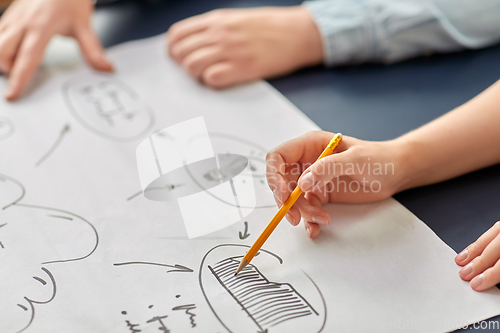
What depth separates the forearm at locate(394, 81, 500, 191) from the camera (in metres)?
0.38

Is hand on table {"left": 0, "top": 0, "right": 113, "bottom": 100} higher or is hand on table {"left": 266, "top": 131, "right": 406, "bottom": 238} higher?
hand on table {"left": 0, "top": 0, "right": 113, "bottom": 100}

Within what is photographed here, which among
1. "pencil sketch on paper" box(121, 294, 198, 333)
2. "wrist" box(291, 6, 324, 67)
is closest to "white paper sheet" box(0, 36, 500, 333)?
"pencil sketch on paper" box(121, 294, 198, 333)

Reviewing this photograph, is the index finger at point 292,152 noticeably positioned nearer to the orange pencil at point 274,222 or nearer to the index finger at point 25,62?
the orange pencil at point 274,222

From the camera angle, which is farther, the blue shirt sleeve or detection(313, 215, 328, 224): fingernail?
the blue shirt sleeve

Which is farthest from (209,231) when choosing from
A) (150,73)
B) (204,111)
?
(150,73)

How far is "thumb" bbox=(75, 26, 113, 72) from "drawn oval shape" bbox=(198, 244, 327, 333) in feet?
1.11

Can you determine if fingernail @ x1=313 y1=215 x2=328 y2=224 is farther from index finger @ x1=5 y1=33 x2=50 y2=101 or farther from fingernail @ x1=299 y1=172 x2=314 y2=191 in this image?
index finger @ x1=5 y1=33 x2=50 y2=101

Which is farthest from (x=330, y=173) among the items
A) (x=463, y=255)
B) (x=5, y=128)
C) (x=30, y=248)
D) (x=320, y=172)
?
(x=5, y=128)

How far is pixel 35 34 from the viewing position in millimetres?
554

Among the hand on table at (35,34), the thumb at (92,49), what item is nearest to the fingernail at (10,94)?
the hand on table at (35,34)

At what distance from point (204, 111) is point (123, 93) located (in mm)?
114

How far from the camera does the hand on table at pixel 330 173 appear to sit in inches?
13.2

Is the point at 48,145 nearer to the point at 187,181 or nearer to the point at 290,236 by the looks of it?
the point at 187,181

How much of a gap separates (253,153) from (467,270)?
222 mm
